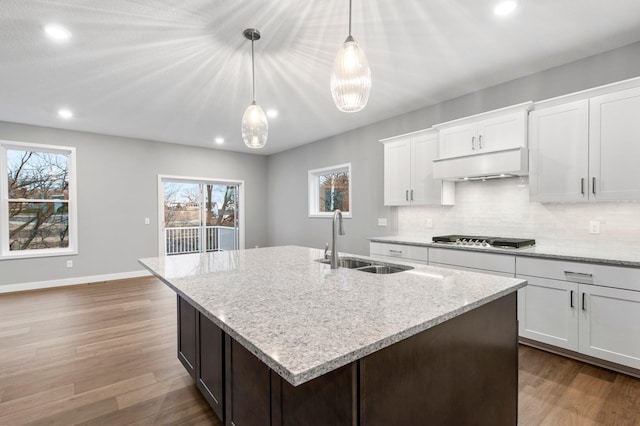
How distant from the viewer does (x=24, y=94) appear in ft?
12.0

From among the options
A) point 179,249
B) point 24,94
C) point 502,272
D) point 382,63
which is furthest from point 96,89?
point 502,272

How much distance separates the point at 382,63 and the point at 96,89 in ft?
10.3

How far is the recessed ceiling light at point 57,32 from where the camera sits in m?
2.38

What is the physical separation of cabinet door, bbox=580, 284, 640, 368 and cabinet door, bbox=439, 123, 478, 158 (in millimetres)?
1665

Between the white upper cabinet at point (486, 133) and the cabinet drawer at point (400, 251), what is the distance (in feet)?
3.70

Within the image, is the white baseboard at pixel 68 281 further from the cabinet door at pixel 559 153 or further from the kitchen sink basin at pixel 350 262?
the cabinet door at pixel 559 153

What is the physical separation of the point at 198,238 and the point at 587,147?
6565 mm

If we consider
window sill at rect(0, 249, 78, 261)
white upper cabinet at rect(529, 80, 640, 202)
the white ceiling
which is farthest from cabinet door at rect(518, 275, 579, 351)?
window sill at rect(0, 249, 78, 261)

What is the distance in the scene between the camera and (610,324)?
7.72 ft

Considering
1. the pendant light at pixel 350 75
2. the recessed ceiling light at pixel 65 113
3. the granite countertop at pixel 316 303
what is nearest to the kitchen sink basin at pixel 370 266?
the granite countertop at pixel 316 303

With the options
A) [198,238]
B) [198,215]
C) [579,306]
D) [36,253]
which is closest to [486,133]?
[579,306]

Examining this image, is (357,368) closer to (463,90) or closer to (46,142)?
(463,90)

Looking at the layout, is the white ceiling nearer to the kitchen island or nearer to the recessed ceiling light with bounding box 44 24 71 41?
the recessed ceiling light with bounding box 44 24 71 41

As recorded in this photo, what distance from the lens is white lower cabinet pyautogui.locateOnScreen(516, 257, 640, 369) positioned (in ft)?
7.49
